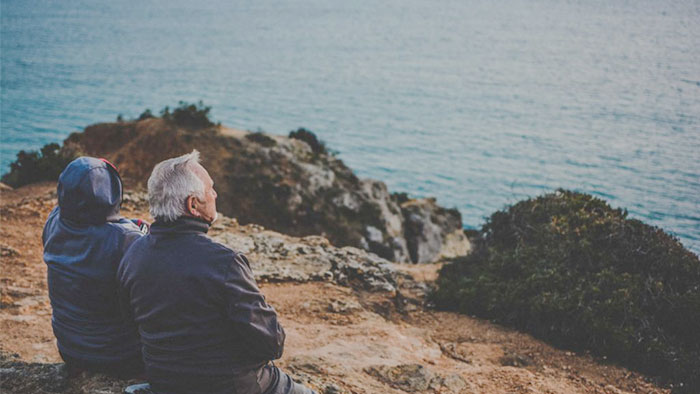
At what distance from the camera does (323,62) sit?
8812cm

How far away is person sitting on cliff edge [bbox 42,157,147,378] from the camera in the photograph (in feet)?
13.8

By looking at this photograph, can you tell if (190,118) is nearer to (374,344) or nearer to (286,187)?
(286,187)

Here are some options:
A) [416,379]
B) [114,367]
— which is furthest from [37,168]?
[416,379]

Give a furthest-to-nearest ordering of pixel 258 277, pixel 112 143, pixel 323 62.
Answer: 1. pixel 323 62
2. pixel 112 143
3. pixel 258 277

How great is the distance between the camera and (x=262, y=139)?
22.6 m

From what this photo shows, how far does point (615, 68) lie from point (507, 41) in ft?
101

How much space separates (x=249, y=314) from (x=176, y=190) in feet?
3.18

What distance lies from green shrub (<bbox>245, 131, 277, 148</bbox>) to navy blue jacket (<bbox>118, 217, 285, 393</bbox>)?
1891 cm

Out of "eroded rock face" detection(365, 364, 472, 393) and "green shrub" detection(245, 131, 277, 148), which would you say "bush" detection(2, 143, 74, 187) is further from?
"eroded rock face" detection(365, 364, 472, 393)

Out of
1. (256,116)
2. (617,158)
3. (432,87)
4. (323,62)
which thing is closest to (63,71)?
(256,116)

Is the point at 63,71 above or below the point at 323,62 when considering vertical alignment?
below

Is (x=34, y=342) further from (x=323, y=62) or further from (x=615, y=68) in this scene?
(x=615, y=68)

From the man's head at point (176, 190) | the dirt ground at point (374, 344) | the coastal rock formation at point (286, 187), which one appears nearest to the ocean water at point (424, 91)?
the coastal rock formation at point (286, 187)

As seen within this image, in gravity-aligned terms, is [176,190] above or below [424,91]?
below
